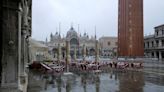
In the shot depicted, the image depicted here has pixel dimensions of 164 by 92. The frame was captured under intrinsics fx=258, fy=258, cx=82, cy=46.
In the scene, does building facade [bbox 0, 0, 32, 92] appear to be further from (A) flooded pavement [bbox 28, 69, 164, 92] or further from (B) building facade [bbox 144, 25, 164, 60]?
(B) building facade [bbox 144, 25, 164, 60]

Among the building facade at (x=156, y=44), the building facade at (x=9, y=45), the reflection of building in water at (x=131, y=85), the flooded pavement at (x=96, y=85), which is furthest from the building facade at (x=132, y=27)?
the building facade at (x=9, y=45)

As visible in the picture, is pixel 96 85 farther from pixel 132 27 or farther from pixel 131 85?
pixel 132 27

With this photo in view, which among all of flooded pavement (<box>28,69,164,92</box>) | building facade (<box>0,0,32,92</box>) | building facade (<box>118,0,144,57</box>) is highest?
building facade (<box>118,0,144,57</box>)

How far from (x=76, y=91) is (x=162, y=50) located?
84965mm

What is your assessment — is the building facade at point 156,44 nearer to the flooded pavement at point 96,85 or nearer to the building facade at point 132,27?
the building facade at point 132,27

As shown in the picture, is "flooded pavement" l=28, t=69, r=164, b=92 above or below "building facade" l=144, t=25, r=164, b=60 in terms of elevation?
below

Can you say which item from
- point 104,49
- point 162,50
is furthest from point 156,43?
point 104,49

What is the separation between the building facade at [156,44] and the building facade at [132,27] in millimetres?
16524

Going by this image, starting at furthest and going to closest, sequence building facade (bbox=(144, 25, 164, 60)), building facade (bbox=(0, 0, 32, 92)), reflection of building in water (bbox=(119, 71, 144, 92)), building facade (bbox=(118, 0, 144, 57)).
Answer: building facade (bbox=(144, 25, 164, 60))
building facade (bbox=(118, 0, 144, 57))
reflection of building in water (bbox=(119, 71, 144, 92))
building facade (bbox=(0, 0, 32, 92))

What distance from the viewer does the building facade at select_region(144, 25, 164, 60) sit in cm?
9467

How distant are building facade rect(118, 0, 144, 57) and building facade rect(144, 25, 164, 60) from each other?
16.5 m

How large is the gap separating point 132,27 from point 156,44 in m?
26.5

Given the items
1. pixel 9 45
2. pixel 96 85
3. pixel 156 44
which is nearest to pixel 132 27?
pixel 156 44

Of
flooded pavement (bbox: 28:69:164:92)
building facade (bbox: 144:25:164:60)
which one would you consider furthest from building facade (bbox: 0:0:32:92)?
building facade (bbox: 144:25:164:60)
